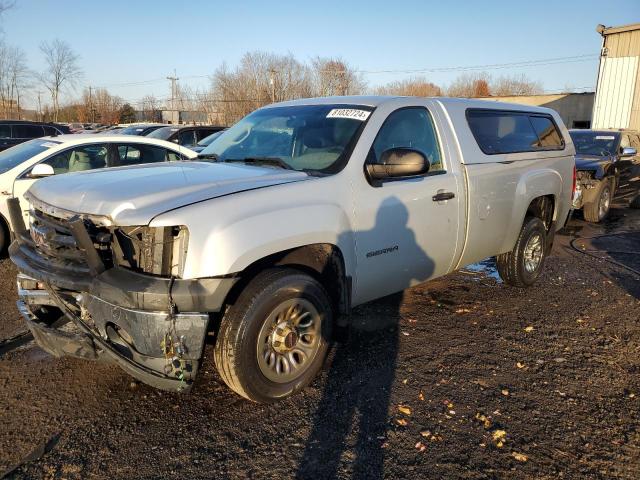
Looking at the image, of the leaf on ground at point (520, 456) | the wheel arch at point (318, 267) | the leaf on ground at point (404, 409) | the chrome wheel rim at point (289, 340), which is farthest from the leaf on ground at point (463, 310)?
the leaf on ground at point (520, 456)

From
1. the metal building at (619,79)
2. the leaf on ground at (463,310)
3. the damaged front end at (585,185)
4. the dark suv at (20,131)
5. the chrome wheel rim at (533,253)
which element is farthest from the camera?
the metal building at (619,79)

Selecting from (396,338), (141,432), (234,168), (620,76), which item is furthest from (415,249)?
(620,76)

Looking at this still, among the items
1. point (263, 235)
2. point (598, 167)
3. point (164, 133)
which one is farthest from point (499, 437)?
point (164, 133)

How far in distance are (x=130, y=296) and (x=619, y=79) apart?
25708mm

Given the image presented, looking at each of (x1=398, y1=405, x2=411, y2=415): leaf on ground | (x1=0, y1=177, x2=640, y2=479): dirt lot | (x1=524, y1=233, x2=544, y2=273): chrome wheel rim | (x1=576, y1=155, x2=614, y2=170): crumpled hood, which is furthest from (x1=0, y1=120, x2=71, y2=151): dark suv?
(x1=398, y1=405, x2=411, y2=415): leaf on ground

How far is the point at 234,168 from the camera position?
3.60 metres

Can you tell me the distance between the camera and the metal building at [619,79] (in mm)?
22062

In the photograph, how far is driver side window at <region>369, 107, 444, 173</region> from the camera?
3.82 meters

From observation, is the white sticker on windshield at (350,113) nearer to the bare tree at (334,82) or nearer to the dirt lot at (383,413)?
the dirt lot at (383,413)

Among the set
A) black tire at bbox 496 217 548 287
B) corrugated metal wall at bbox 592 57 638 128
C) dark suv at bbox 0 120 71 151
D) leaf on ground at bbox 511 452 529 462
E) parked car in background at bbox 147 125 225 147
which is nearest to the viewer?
leaf on ground at bbox 511 452 529 462

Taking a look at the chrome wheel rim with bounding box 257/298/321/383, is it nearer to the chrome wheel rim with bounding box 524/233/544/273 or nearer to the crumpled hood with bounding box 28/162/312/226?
the crumpled hood with bounding box 28/162/312/226

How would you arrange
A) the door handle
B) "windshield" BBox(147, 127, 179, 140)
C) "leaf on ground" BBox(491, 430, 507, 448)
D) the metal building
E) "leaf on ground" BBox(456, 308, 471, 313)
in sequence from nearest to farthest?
"leaf on ground" BBox(491, 430, 507, 448) < the door handle < "leaf on ground" BBox(456, 308, 471, 313) < "windshield" BBox(147, 127, 179, 140) < the metal building

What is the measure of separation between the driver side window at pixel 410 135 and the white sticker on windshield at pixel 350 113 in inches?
6.5

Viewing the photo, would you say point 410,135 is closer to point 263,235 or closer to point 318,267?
point 318,267
